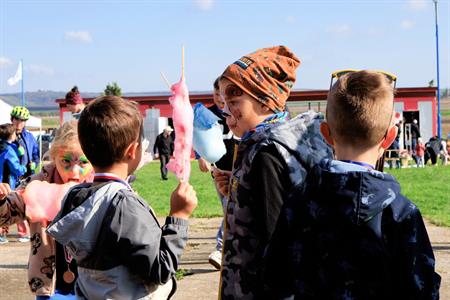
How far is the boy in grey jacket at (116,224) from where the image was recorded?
269 cm

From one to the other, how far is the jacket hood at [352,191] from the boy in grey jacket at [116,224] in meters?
0.77

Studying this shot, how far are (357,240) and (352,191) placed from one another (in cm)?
16

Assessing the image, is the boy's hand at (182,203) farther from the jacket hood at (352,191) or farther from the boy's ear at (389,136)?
the boy's ear at (389,136)

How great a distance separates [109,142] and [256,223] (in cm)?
69

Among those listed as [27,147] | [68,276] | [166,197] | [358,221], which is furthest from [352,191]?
[166,197]

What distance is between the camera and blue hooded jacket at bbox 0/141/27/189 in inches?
396

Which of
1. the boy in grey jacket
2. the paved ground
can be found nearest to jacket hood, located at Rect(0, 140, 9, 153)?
the paved ground

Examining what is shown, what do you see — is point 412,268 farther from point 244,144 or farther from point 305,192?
point 244,144

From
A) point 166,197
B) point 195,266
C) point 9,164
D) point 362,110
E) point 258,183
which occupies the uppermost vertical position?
point 362,110

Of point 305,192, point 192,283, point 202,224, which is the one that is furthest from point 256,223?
point 202,224

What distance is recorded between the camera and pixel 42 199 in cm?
379

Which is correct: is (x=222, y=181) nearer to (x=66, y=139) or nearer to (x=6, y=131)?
(x=66, y=139)

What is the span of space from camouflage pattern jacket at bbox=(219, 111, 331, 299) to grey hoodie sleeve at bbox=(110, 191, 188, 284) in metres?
0.23

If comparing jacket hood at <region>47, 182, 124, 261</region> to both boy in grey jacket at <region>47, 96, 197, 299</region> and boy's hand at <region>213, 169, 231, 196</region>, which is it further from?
boy's hand at <region>213, 169, 231, 196</region>
